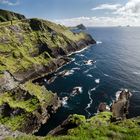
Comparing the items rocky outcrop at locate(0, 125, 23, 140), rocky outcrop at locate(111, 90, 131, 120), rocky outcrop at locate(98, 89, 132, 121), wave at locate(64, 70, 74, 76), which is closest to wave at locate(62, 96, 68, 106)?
rocky outcrop at locate(98, 89, 132, 121)

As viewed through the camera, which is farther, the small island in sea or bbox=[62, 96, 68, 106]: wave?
bbox=[62, 96, 68, 106]: wave

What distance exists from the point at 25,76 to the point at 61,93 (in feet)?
96.5

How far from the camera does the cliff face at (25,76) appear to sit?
82.1 metres

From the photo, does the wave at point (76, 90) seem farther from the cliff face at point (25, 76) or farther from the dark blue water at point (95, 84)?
the cliff face at point (25, 76)

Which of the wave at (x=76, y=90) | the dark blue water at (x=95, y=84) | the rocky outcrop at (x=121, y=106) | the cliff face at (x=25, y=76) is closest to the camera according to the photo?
the cliff face at (x=25, y=76)

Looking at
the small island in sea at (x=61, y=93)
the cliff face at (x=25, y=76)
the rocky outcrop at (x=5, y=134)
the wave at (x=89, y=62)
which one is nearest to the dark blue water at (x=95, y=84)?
the small island in sea at (x=61, y=93)

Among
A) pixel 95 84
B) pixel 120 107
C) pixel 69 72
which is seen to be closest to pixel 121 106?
pixel 120 107

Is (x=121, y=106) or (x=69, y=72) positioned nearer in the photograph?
(x=121, y=106)

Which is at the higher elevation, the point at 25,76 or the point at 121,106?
the point at 25,76

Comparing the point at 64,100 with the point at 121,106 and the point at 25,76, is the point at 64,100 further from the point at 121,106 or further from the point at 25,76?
the point at 25,76

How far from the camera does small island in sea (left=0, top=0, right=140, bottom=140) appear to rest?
36.0m

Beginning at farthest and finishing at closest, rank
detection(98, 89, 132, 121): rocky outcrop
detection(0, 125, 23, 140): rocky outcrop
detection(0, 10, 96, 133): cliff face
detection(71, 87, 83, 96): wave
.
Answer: detection(71, 87, 83, 96): wave < detection(98, 89, 132, 121): rocky outcrop < detection(0, 10, 96, 133): cliff face < detection(0, 125, 23, 140): rocky outcrop

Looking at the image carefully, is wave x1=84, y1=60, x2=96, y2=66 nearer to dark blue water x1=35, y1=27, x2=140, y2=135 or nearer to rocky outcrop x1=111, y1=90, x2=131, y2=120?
dark blue water x1=35, y1=27, x2=140, y2=135

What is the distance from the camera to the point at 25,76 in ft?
438
